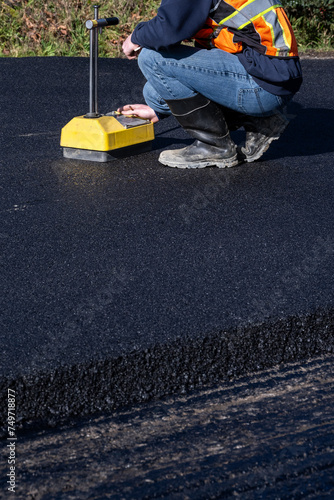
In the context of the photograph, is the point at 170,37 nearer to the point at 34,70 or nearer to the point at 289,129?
the point at 289,129

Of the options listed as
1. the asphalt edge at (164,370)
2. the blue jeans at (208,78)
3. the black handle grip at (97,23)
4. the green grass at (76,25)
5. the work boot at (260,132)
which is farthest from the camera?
the green grass at (76,25)

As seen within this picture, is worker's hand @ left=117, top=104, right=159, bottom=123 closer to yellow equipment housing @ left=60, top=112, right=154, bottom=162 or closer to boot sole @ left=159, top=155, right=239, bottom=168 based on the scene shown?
yellow equipment housing @ left=60, top=112, right=154, bottom=162

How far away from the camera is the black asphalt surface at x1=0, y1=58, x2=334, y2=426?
6.44 ft

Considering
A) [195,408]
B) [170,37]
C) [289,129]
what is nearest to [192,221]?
[170,37]

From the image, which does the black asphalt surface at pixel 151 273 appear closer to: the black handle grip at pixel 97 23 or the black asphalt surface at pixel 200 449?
the black asphalt surface at pixel 200 449

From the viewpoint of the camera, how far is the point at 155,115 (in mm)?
3752

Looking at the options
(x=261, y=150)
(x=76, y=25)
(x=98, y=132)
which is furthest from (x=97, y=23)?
(x=76, y=25)

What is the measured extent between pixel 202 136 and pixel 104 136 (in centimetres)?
54

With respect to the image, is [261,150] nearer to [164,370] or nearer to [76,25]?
[164,370]

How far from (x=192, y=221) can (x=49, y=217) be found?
25.7 inches

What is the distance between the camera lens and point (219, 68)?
10.5ft

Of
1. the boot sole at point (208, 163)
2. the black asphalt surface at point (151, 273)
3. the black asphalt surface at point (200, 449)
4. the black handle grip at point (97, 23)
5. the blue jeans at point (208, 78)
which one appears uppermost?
the black handle grip at point (97, 23)

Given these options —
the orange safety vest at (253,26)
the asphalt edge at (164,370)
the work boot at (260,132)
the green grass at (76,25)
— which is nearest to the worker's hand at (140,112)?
the work boot at (260,132)

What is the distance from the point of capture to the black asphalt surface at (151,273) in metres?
1.96
